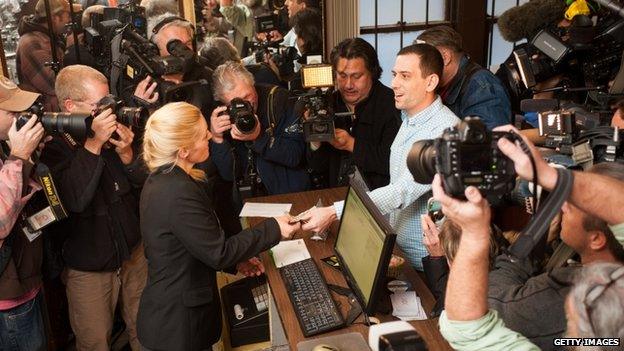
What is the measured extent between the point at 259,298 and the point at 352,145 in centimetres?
91

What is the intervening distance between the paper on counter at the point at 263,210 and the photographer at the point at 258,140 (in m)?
0.21

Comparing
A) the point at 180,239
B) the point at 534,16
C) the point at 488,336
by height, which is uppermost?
the point at 534,16

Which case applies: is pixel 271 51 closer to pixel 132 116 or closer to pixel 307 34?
pixel 307 34

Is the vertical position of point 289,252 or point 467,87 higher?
point 467,87

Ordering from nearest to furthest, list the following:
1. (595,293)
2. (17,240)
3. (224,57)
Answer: (595,293)
(17,240)
(224,57)

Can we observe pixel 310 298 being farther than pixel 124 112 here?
No

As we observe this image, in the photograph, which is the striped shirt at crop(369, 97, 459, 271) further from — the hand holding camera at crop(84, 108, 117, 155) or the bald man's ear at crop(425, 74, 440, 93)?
the hand holding camera at crop(84, 108, 117, 155)

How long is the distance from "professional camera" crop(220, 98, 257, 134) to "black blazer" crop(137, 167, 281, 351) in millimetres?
744

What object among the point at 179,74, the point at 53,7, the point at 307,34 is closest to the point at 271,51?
the point at 307,34

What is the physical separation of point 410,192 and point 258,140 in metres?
1.04

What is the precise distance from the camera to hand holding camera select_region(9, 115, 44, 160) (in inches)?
85.2

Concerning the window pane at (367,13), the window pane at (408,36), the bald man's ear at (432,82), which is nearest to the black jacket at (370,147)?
the bald man's ear at (432,82)

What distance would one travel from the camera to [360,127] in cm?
301

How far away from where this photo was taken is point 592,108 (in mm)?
2400
